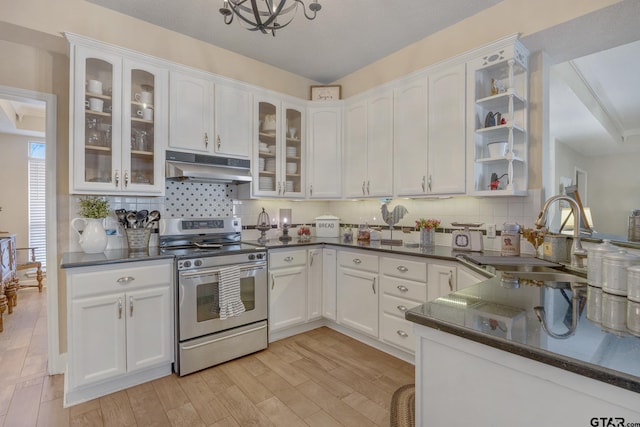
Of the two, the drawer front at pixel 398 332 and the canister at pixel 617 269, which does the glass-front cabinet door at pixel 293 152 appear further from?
the canister at pixel 617 269

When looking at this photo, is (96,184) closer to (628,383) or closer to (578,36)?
(628,383)

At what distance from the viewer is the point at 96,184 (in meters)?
2.38

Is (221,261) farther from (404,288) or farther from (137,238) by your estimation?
(404,288)

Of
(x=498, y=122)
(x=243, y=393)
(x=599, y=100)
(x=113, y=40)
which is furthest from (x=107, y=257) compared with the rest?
(x=599, y=100)

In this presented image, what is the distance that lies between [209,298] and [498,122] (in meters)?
2.71

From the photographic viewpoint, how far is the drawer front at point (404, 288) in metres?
2.49

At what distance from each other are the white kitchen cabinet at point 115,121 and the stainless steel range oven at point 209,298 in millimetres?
565

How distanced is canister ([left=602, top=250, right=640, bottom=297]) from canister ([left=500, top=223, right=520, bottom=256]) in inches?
49.8

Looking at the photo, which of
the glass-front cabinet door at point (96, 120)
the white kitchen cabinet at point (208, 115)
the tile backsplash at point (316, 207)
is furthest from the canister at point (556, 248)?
the glass-front cabinet door at point (96, 120)

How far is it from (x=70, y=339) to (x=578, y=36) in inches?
161

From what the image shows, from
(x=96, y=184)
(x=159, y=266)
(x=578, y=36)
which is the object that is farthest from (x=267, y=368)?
(x=578, y=36)

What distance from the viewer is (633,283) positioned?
1.00m

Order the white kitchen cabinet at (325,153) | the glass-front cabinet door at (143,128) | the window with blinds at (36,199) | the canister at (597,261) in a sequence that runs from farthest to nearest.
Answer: the window with blinds at (36,199)
the white kitchen cabinet at (325,153)
the glass-front cabinet door at (143,128)
the canister at (597,261)

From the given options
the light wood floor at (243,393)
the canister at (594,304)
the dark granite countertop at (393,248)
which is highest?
the canister at (594,304)
